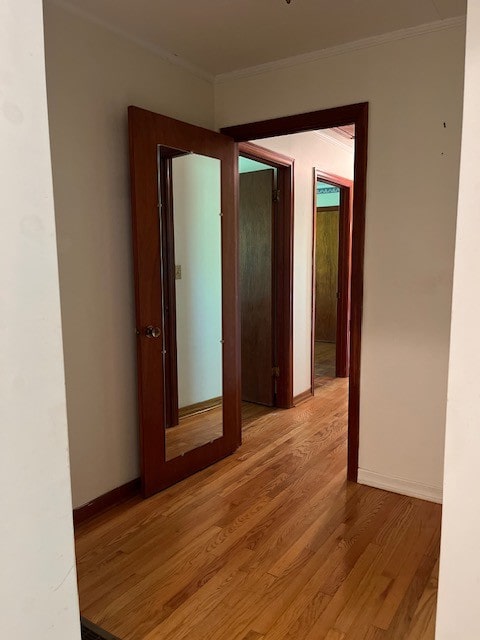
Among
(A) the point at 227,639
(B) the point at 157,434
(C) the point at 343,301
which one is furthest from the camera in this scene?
(C) the point at 343,301

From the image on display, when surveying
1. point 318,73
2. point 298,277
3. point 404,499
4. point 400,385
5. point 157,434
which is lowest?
A: point 404,499

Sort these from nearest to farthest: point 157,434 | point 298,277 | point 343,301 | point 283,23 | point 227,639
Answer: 1. point 227,639
2. point 283,23
3. point 157,434
4. point 298,277
5. point 343,301

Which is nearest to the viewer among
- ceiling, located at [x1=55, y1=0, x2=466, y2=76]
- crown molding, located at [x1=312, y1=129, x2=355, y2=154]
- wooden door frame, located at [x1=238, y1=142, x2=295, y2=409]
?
ceiling, located at [x1=55, y1=0, x2=466, y2=76]

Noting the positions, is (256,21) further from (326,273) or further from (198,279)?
(326,273)

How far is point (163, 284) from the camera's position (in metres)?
2.75

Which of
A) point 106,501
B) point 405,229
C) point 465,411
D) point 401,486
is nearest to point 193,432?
point 106,501

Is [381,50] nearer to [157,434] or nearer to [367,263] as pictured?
[367,263]

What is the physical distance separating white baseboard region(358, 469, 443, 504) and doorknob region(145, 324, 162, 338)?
1396 mm

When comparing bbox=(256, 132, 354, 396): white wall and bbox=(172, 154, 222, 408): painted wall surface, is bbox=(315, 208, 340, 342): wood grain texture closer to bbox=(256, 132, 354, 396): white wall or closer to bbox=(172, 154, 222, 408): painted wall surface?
bbox=(256, 132, 354, 396): white wall

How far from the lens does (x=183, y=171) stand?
9.16 feet

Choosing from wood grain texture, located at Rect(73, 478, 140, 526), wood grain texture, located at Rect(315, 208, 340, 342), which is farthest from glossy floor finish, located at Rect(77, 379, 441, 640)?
wood grain texture, located at Rect(315, 208, 340, 342)

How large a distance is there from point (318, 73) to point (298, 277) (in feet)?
5.79

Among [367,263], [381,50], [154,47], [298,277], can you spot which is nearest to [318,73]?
[381,50]

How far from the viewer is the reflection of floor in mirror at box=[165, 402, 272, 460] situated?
285 centimetres
